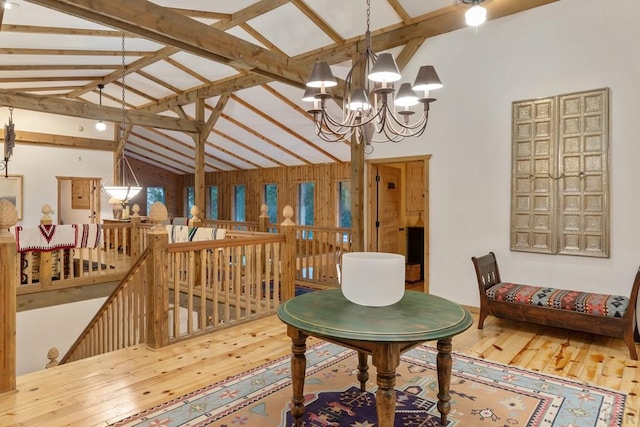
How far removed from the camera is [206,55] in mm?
3895

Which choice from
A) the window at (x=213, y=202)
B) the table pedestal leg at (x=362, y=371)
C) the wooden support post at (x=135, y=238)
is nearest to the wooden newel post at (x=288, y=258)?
the table pedestal leg at (x=362, y=371)

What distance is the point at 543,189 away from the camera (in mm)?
4160

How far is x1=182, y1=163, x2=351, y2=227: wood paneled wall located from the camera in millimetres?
10211

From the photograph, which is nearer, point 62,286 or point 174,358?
point 174,358

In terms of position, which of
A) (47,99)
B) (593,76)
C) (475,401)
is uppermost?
(47,99)

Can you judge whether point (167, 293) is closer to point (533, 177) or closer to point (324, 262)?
point (324, 262)

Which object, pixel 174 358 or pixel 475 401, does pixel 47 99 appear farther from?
pixel 475 401

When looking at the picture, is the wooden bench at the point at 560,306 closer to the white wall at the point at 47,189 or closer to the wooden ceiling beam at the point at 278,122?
the wooden ceiling beam at the point at 278,122

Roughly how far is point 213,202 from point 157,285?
11124mm

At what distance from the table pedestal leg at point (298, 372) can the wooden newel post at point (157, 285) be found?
1618 mm

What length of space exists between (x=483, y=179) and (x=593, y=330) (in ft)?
6.06

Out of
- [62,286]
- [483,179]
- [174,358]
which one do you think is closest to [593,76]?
[483,179]

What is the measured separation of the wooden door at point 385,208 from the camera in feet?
18.7

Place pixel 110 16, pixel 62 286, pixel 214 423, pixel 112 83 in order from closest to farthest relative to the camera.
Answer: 1. pixel 214 423
2. pixel 110 16
3. pixel 62 286
4. pixel 112 83
